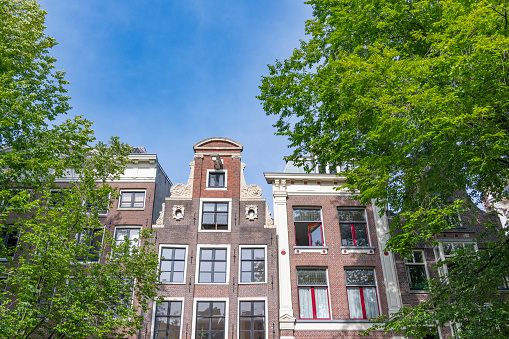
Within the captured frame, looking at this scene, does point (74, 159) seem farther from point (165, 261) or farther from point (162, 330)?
point (162, 330)

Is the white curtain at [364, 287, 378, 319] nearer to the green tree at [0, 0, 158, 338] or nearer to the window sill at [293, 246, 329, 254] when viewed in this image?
the window sill at [293, 246, 329, 254]

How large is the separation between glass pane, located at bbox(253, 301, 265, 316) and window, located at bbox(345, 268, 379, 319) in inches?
176

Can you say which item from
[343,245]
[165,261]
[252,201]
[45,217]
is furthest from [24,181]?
[343,245]

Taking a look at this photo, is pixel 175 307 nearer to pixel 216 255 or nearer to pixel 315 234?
pixel 216 255

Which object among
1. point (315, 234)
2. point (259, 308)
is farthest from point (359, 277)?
point (259, 308)

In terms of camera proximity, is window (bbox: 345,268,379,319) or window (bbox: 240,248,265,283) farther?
window (bbox: 345,268,379,319)

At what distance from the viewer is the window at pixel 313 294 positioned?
20.2m

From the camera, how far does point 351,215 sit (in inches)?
901

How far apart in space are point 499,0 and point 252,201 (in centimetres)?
1405

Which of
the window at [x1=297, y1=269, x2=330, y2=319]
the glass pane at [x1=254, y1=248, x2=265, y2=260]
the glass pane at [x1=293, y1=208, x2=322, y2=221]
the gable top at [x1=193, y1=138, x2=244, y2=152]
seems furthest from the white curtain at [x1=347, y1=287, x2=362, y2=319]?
the gable top at [x1=193, y1=138, x2=244, y2=152]

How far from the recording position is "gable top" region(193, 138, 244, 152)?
76.3ft

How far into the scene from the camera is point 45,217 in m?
15.4

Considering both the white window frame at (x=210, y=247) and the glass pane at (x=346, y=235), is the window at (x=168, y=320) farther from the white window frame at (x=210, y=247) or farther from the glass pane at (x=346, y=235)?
the glass pane at (x=346, y=235)

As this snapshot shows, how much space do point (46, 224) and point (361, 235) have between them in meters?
15.4
